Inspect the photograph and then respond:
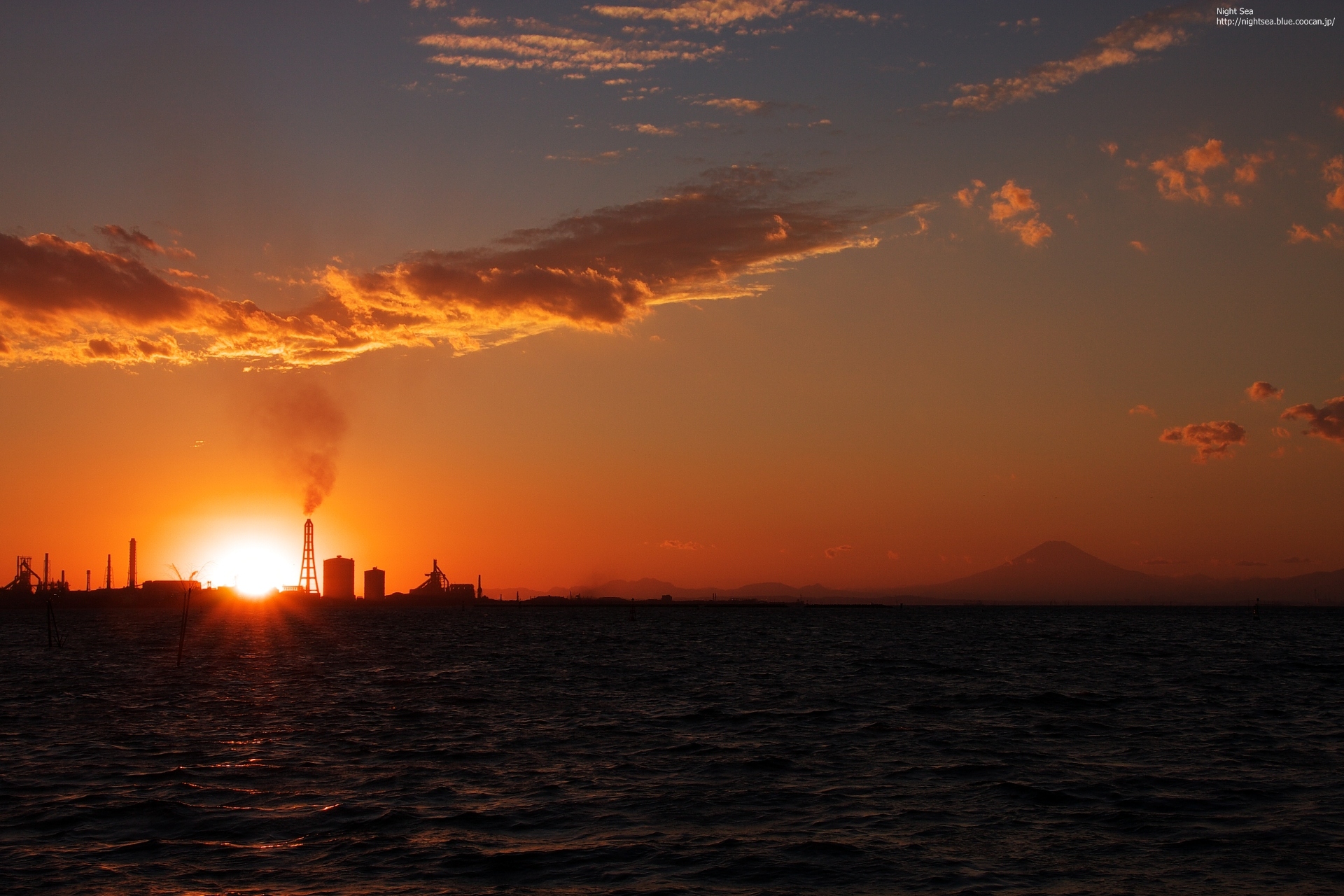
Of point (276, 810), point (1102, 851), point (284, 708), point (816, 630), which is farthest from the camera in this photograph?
point (816, 630)

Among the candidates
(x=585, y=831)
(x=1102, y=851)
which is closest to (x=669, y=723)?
(x=585, y=831)

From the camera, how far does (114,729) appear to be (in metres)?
44.0

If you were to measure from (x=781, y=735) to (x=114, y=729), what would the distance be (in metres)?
28.7

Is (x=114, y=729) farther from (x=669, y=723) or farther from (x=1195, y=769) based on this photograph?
(x=1195, y=769)

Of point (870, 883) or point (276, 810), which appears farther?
point (276, 810)

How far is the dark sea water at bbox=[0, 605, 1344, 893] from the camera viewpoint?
22.8 m

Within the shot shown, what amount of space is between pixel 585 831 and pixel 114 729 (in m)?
28.4

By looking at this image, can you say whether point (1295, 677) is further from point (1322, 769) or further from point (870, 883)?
point (870, 883)

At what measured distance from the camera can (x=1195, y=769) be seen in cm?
3391

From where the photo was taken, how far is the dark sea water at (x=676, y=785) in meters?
22.8

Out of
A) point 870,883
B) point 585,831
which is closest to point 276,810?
point 585,831

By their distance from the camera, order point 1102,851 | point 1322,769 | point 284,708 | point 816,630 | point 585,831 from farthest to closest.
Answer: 1. point 816,630
2. point 284,708
3. point 1322,769
4. point 585,831
5. point 1102,851

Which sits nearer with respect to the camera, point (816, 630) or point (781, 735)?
point (781, 735)

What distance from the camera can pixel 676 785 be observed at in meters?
31.9
